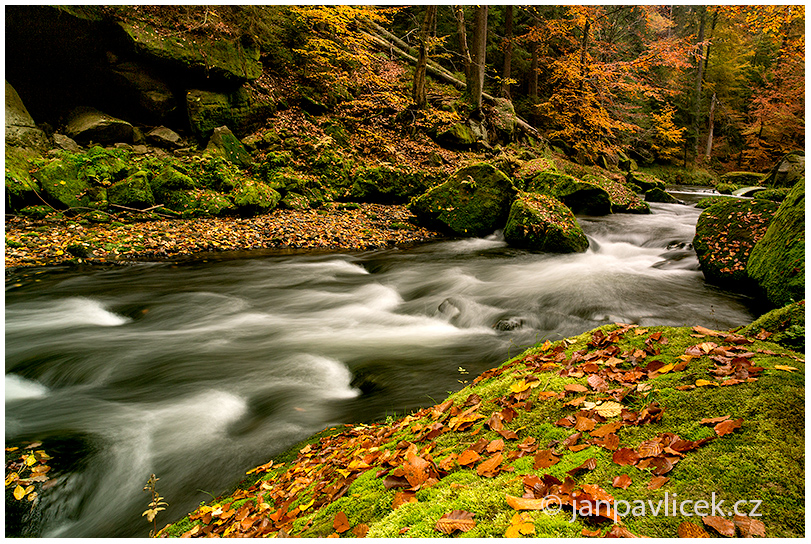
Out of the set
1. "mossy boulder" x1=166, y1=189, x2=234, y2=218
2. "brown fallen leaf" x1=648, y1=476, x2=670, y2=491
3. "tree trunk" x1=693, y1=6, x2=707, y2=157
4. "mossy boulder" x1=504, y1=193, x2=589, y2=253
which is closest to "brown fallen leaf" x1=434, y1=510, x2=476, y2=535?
"brown fallen leaf" x1=648, y1=476, x2=670, y2=491

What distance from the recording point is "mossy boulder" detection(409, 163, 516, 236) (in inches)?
481

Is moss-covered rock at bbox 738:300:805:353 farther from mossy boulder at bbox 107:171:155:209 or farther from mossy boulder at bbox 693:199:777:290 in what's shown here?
mossy boulder at bbox 107:171:155:209

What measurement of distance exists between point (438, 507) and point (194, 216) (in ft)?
36.0

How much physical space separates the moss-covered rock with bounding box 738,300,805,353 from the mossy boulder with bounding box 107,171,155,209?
11850 millimetres

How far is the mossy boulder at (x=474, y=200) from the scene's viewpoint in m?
12.2

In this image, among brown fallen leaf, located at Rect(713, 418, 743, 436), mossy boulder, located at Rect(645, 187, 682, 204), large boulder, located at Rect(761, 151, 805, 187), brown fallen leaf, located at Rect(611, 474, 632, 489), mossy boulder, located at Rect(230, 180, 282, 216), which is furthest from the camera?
large boulder, located at Rect(761, 151, 805, 187)

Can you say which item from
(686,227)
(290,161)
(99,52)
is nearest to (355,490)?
(290,161)

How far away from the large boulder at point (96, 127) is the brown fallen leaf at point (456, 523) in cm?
1364

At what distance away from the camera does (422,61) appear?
52.4 ft

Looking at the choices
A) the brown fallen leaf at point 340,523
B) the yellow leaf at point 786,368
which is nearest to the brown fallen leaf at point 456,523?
the brown fallen leaf at point 340,523

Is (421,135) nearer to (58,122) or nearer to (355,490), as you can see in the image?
(58,122)

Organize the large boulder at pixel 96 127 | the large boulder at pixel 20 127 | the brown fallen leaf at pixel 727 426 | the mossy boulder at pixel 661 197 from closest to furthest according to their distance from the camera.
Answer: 1. the brown fallen leaf at pixel 727 426
2. the large boulder at pixel 20 127
3. the large boulder at pixel 96 127
4. the mossy boulder at pixel 661 197

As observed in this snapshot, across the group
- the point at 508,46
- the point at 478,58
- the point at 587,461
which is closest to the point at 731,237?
→ the point at 587,461

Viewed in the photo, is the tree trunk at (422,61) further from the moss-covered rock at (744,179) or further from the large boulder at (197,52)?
the moss-covered rock at (744,179)
